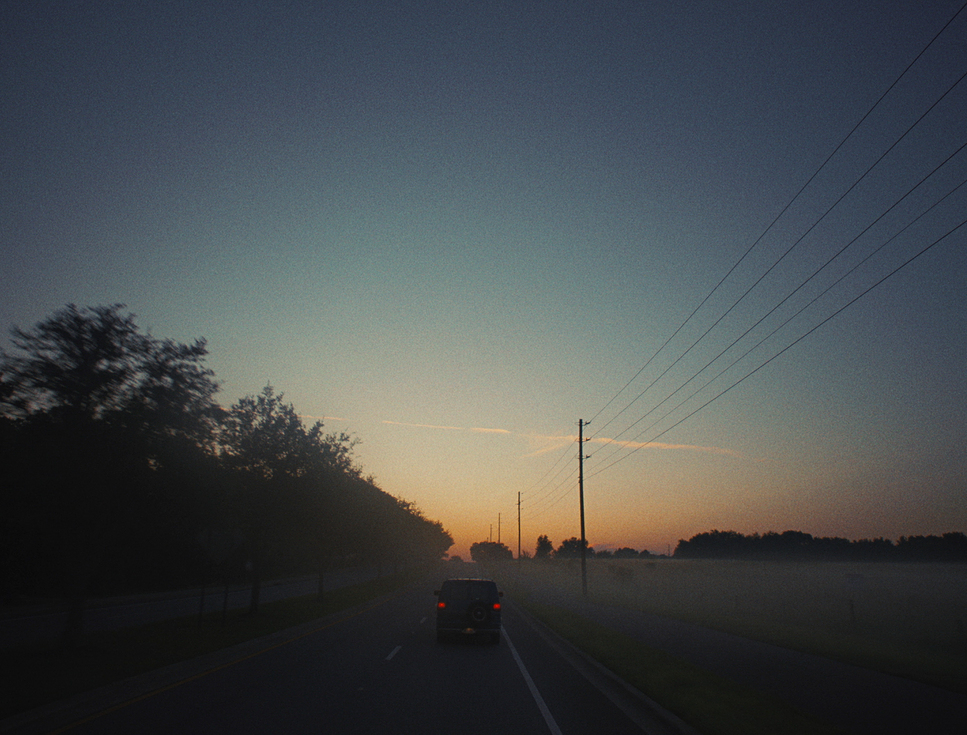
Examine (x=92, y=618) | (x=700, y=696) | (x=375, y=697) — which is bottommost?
(x=92, y=618)

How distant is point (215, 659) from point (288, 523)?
12090 mm

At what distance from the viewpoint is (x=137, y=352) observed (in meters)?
15.8

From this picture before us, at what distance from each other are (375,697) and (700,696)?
17.6 feet

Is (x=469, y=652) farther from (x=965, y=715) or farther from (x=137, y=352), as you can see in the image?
(x=137, y=352)

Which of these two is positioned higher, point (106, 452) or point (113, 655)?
point (106, 452)

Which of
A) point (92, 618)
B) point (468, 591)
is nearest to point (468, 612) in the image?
point (468, 591)

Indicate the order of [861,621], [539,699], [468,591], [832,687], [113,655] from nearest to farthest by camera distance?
[539,699], [832,687], [113,655], [468,591], [861,621]

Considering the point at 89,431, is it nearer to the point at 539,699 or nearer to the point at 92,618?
the point at 539,699

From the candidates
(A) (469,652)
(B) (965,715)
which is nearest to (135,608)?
(A) (469,652)

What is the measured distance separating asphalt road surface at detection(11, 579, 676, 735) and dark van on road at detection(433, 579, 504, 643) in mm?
1138

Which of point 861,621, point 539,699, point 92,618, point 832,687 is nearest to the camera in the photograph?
point 539,699

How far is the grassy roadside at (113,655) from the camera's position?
9.62 m

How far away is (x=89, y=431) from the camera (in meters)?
14.7

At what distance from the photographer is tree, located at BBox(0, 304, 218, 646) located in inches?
567
